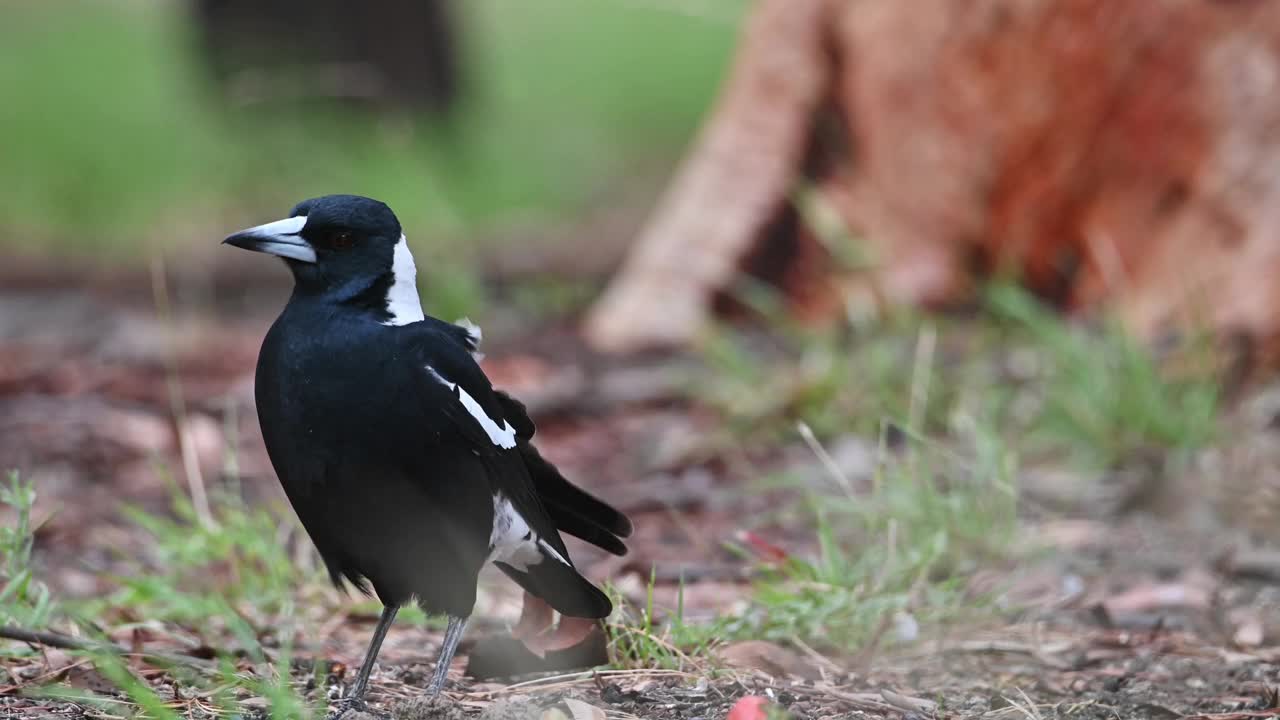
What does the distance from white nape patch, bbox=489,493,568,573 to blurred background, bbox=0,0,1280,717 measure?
192 mm

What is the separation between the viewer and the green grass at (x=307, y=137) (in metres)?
8.36

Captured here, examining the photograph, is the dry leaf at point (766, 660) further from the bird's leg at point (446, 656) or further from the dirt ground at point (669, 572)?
the bird's leg at point (446, 656)

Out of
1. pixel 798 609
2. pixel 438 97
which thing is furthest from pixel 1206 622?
pixel 438 97

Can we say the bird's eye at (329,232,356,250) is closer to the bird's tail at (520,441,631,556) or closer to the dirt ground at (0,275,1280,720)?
the bird's tail at (520,441,631,556)

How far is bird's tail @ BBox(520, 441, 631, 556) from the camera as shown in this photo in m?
2.57

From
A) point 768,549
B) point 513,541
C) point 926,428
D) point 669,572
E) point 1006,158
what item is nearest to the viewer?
point 513,541

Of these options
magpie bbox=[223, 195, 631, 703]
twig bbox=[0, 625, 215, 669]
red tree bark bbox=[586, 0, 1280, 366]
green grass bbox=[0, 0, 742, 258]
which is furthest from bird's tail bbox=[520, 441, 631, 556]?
green grass bbox=[0, 0, 742, 258]

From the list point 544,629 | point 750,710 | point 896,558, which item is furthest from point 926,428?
point 750,710

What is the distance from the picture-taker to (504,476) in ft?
7.92

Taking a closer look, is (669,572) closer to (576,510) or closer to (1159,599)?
(576,510)

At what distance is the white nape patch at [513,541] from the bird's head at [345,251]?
1.02 feet

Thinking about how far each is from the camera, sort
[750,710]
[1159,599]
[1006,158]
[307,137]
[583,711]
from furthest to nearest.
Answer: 1. [307,137]
2. [1006,158]
3. [1159,599]
4. [583,711]
5. [750,710]

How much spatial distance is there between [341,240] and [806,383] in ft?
7.41

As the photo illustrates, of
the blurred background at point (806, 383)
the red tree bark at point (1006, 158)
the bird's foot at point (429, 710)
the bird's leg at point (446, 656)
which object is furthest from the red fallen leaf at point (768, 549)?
the red tree bark at point (1006, 158)
